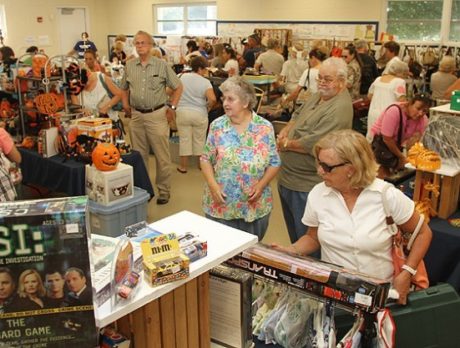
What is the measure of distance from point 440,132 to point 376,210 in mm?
1256

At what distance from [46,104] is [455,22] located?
26.2 feet

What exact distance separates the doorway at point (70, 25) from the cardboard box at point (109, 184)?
477 inches

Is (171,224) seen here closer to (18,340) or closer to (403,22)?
(18,340)

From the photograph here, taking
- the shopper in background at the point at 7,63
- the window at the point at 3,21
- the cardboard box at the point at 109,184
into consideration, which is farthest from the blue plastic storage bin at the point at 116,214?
the window at the point at 3,21

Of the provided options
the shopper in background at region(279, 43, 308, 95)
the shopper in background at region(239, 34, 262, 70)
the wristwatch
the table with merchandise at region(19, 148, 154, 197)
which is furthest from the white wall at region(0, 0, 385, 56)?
the wristwatch

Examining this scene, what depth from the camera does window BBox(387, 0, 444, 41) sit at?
9.90 metres

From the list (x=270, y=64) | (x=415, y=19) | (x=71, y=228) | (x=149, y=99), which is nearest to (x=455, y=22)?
(x=415, y=19)

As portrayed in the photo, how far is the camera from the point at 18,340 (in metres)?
1.13

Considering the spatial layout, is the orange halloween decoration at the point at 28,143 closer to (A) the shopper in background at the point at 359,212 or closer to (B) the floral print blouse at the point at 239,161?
(B) the floral print blouse at the point at 239,161

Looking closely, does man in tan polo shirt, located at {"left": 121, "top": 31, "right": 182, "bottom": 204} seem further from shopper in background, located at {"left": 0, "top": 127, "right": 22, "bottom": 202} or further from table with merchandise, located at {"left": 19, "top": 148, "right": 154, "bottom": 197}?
shopper in background, located at {"left": 0, "top": 127, "right": 22, "bottom": 202}

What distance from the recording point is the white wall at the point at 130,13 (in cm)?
1078

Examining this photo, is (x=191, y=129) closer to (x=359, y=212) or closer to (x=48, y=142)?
(x=48, y=142)

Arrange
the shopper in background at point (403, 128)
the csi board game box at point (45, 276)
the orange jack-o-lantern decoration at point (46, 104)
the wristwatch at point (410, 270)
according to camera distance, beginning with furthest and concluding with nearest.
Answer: the orange jack-o-lantern decoration at point (46, 104) → the shopper in background at point (403, 128) → the wristwatch at point (410, 270) → the csi board game box at point (45, 276)

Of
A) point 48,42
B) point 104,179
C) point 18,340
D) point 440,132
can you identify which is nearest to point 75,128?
point 104,179
